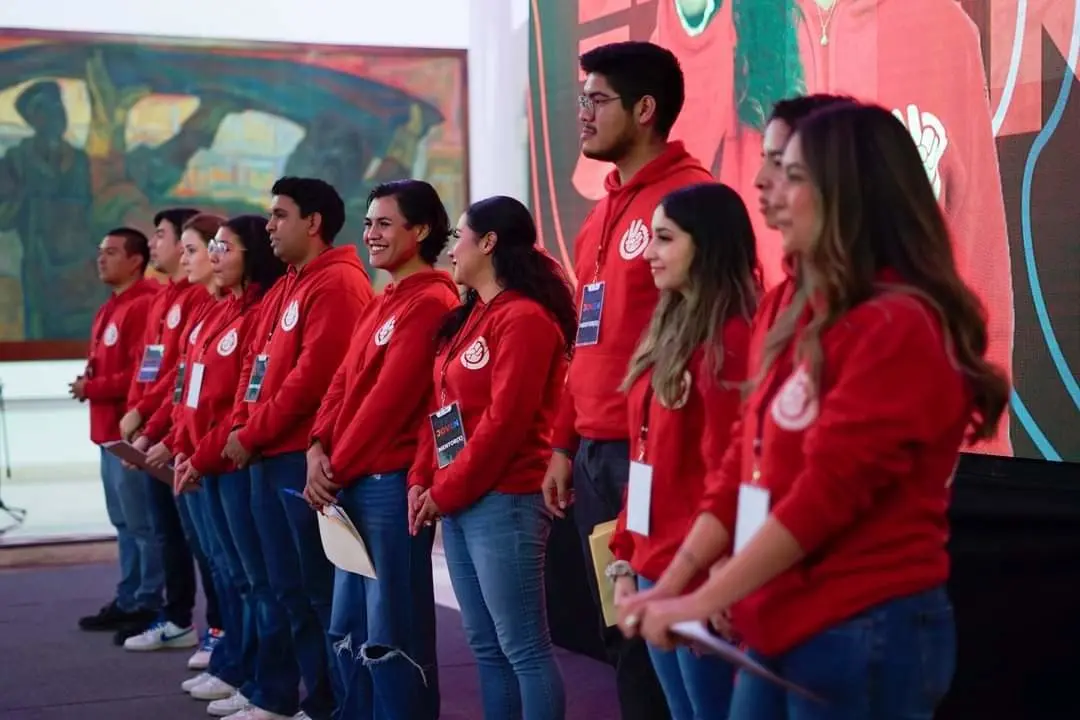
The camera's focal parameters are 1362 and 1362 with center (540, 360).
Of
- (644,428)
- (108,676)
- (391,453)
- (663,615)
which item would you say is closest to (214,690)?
(108,676)

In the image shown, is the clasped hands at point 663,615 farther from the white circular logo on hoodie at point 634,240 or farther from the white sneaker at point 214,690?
the white sneaker at point 214,690

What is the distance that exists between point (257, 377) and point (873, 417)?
268cm

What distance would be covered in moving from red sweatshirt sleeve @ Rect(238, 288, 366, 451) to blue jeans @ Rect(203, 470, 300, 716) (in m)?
0.30

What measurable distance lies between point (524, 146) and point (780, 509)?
4186 mm

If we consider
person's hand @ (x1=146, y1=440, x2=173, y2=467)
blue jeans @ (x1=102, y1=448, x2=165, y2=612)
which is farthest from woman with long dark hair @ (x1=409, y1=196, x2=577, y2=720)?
blue jeans @ (x1=102, y1=448, x2=165, y2=612)

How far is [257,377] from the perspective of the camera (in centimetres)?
392

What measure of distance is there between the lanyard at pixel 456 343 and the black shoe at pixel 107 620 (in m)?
3.07

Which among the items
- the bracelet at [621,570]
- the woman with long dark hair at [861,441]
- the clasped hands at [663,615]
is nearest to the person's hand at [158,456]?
the bracelet at [621,570]

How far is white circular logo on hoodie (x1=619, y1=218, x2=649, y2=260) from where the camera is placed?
2.60 metres

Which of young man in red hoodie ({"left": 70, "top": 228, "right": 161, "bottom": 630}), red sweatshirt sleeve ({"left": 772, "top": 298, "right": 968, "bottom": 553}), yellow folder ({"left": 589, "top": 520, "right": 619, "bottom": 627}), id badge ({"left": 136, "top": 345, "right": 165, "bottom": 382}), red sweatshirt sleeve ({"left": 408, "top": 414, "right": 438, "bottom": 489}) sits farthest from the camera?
young man in red hoodie ({"left": 70, "top": 228, "right": 161, "bottom": 630})

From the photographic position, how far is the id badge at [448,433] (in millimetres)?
2990

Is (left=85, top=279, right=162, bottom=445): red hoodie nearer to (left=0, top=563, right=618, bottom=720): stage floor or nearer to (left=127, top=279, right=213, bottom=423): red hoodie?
(left=127, top=279, right=213, bottom=423): red hoodie

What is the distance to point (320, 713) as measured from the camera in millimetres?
3908

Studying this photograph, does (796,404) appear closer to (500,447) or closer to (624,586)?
(624,586)
